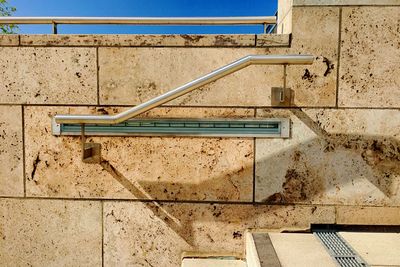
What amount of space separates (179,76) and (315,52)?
3.58 feet

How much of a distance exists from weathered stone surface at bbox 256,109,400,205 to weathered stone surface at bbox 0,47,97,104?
1469mm

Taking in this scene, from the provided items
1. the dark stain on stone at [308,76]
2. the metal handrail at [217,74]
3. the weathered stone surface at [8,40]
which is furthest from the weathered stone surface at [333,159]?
the weathered stone surface at [8,40]

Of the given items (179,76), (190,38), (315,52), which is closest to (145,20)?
(190,38)

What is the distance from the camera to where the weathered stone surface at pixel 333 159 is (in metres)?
2.16

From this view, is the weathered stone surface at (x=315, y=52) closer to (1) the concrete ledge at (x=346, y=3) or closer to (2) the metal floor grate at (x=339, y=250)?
(1) the concrete ledge at (x=346, y=3)

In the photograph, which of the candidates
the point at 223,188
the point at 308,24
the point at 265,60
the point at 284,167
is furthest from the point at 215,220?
the point at 308,24

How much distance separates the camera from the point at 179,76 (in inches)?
87.7

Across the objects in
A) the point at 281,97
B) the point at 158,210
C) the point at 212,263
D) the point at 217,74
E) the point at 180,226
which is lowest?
the point at 212,263

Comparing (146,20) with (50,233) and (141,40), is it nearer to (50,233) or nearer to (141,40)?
(141,40)

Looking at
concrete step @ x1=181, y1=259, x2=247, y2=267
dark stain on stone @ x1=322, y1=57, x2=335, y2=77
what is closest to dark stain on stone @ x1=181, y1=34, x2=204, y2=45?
dark stain on stone @ x1=322, y1=57, x2=335, y2=77

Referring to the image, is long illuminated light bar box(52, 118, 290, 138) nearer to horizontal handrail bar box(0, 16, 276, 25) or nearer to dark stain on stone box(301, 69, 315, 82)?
dark stain on stone box(301, 69, 315, 82)

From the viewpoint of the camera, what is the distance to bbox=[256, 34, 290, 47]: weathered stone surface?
214 centimetres

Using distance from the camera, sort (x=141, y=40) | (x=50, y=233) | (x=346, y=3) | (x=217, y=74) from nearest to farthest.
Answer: (x=217, y=74) < (x=346, y=3) < (x=141, y=40) < (x=50, y=233)

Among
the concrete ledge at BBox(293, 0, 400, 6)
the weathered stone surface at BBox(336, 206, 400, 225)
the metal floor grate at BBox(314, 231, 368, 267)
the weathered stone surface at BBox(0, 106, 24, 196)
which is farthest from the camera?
the weathered stone surface at BBox(0, 106, 24, 196)
